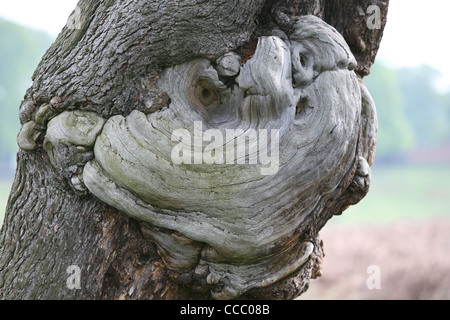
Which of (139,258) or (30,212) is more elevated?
(30,212)

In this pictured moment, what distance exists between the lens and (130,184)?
1.98 m

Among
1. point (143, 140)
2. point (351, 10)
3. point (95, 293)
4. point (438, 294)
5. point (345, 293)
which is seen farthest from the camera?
point (345, 293)

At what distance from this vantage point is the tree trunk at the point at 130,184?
2039 millimetres

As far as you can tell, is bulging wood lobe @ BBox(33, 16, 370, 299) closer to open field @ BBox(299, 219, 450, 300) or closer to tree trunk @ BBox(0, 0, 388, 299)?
tree trunk @ BBox(0, 0, 388, 299)

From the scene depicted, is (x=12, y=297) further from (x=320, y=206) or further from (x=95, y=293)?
(x=320, y=206)

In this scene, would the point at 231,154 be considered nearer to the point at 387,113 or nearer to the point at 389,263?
the point at 389,263

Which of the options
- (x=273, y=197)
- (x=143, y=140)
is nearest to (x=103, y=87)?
(x=143, y=140)

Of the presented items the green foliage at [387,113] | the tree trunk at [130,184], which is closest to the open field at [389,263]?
the tree trunk at [130,184]

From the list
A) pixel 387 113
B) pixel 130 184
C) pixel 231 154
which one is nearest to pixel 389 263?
pixel 231 154

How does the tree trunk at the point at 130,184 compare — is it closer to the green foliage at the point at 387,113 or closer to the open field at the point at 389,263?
the open field at the point at 389,263

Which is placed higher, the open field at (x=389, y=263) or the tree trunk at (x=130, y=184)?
the tree trunk at (x=130, y=184)

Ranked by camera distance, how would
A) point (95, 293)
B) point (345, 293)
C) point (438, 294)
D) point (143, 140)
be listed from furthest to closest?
point (345, 293), point (438, 294), point (95, 293), point (143, 140)

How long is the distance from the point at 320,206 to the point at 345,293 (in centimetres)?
393

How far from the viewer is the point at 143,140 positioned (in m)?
1.99
